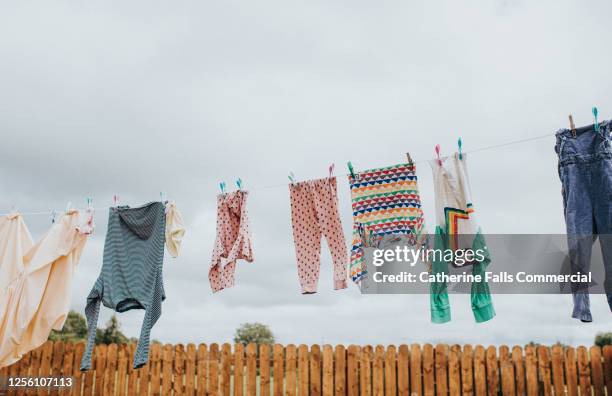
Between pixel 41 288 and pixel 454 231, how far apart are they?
4.18m

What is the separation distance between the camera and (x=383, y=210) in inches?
181

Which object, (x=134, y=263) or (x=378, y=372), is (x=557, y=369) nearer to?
(x=378, y=372)

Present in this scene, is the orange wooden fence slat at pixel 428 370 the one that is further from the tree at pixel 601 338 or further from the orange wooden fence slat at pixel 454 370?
the tree at pixel 601 338

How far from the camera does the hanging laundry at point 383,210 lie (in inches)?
179

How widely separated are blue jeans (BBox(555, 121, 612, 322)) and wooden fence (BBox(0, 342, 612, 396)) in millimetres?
2450

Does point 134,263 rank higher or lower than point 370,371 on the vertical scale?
higher

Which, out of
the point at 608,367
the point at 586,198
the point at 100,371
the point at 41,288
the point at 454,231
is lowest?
the point at 100,371

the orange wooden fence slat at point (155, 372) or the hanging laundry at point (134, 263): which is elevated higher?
the hanging laundry at point (134, 263)

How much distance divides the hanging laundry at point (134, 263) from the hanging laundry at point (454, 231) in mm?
2462

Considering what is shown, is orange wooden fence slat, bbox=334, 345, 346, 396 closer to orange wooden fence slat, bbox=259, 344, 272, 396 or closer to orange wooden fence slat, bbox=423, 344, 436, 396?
orange wooden fence slat, bbox=259, 344, 272, 396

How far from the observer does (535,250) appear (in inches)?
187

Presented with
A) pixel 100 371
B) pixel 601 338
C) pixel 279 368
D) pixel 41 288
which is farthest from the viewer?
pixel 601 338

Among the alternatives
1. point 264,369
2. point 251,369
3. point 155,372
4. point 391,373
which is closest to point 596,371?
point 391,373

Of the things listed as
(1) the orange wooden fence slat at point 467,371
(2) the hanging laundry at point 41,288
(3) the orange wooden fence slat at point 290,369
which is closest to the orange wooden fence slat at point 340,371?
(3) the orange wooden fence slat at point 290,369
